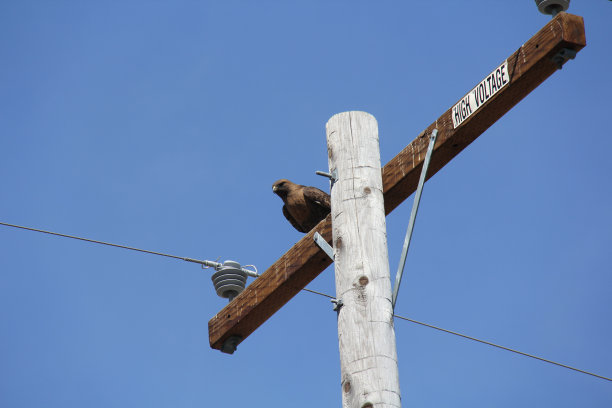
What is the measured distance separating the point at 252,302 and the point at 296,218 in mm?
2343

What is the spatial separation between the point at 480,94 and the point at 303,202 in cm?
305

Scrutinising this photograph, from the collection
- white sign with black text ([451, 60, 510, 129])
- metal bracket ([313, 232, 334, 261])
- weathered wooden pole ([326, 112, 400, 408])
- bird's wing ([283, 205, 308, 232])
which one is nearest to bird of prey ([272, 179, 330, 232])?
bird's wing ([283, 205, 308, 232])

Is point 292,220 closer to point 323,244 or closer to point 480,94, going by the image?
point 323,244

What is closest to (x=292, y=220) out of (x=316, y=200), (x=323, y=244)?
(x=316, y=200)

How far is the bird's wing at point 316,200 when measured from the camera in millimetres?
6703

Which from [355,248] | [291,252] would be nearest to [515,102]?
[355,248]

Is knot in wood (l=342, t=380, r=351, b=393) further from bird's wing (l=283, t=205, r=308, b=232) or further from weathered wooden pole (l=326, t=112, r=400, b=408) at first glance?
bird's wing (l=283, t=205, r=308, b=232)

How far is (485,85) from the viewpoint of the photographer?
400cm

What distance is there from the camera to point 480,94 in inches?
158

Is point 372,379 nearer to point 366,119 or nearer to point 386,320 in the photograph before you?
point 386,320

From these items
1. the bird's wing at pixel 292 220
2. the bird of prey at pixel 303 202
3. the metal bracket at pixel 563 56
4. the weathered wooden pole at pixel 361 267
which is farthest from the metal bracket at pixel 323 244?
the bird's wing at pixel 292 220

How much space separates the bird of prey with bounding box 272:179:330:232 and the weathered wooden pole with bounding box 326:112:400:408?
249cm

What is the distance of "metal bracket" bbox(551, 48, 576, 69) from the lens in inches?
144

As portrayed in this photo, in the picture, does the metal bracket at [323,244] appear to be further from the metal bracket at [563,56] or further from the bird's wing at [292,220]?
the bird's wing at [292,220]
